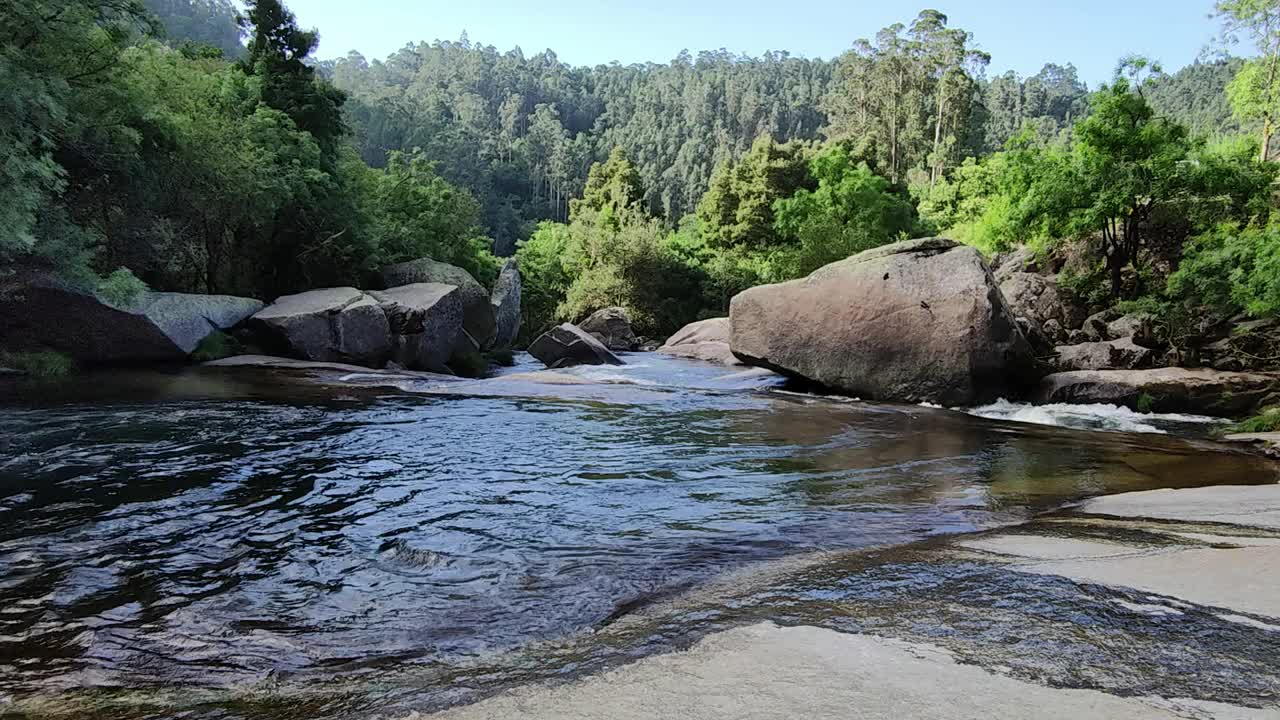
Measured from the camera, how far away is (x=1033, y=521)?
18.6ft

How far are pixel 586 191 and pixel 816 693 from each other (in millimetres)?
50742

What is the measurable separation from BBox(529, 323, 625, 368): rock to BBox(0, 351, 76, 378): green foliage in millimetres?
11559

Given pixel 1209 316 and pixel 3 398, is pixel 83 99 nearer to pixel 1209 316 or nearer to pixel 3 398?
pixel 3 398

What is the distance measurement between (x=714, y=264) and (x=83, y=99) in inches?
1104

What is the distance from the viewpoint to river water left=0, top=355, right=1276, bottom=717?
3234 millimetres

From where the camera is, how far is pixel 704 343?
27172 millimetres

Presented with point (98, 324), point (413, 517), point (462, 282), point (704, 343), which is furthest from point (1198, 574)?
point (704, 343)

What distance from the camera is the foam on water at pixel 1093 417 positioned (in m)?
11.2

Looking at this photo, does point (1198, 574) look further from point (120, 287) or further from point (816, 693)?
point (120, 287)

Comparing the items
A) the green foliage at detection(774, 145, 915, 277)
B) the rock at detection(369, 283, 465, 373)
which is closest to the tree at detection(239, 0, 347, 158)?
the rock at detection(369, 283, 465, 373)

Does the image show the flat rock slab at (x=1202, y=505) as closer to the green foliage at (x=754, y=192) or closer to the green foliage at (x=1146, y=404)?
the green foliage at (x=1146, y=404)

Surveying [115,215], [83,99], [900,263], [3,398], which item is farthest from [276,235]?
[900,263]

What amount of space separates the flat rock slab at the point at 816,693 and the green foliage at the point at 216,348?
16.0 m

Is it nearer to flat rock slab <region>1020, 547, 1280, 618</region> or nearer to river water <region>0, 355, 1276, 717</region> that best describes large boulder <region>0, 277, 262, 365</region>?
river water <region>0, 355, 1276, 717</region>
